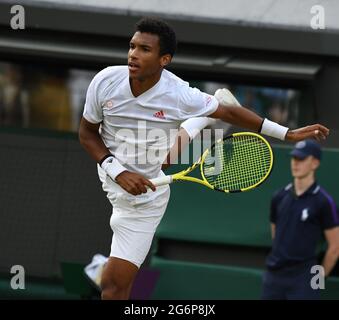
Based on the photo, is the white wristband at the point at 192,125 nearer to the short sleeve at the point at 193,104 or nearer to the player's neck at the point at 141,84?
the short sleeve at the point at 193,104

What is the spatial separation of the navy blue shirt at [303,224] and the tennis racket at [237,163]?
1499 millimetres

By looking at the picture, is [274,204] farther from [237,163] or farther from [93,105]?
[93,105]

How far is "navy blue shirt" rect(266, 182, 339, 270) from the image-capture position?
8.28 m

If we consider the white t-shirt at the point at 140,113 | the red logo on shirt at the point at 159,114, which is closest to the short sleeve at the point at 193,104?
the white t-shirt at the point at 140,113

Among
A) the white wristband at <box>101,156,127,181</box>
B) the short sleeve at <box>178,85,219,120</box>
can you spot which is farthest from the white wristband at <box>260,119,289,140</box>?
the white wristband at <box>101,156,127,181</box>

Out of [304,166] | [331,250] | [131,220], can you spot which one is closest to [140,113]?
[131,220]

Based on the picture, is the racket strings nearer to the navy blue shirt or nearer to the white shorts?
the white shorts

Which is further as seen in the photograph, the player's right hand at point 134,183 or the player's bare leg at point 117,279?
the player's bare leg at point 117,279

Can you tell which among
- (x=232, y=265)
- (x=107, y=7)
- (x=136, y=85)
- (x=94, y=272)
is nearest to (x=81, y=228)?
(x=94, y=272)

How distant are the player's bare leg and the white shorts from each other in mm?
42

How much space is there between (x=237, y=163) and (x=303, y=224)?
61.6 inches

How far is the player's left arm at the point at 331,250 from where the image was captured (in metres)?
8.29

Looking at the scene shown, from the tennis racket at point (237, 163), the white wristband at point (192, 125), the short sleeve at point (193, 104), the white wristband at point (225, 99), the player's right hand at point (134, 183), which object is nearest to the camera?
the player's right hand at point (134, 183)

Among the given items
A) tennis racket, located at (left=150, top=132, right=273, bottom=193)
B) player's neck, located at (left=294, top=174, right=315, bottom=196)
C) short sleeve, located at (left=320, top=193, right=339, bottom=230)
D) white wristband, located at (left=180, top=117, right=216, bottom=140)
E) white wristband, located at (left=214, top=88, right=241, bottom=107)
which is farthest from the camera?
player's neck, located at (left=294, top=174, right=315, bottom=196)
